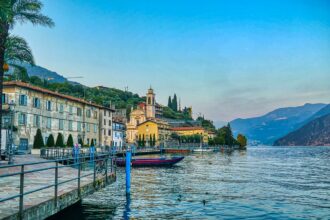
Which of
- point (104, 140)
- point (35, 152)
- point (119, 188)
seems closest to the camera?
point (119, 188)

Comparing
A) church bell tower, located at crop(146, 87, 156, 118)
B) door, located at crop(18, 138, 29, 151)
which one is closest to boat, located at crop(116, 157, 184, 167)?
door, located at crop(18, 138, 29, 151)

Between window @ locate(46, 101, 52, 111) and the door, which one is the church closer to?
window @ locate(46, 101, 52, 111)

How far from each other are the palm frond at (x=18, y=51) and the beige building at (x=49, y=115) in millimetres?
23192

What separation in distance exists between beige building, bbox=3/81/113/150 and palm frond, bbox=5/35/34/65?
23.2 metres

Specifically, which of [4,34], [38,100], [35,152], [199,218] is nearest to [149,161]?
[35,152]

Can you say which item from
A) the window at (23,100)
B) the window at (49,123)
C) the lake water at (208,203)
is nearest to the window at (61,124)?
the window at (49,123)

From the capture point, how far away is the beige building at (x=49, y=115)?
50.2 metres

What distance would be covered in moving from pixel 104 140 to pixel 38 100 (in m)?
28.8

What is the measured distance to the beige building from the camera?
50188mm

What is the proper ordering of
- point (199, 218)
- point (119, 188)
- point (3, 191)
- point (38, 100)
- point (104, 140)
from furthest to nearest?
point (104, 140), point (38, 100), point (119, 188), point (199, 218), point (3, 191)

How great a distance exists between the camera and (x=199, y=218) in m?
15.0

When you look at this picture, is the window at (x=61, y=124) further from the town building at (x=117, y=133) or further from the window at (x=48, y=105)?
the town building at (x=117, y=133)

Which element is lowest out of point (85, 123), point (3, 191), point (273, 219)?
point (273, 219)

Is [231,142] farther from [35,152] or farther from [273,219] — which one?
[273,219]
